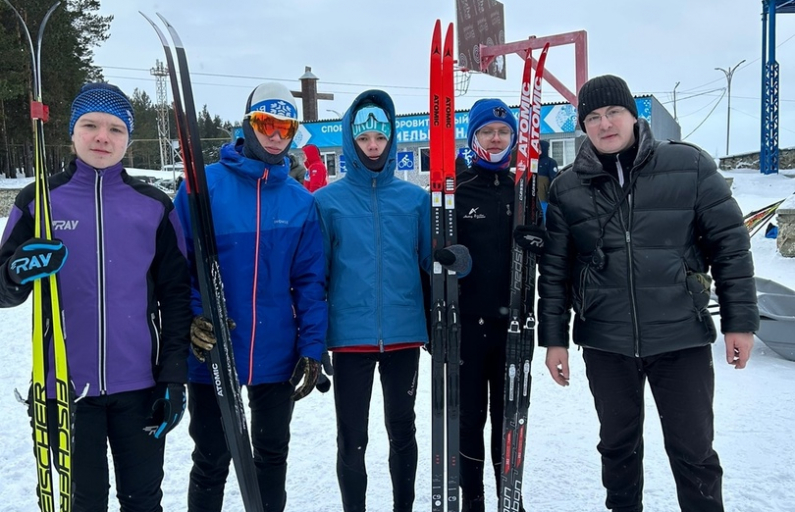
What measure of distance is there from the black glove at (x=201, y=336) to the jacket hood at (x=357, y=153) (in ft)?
2.85

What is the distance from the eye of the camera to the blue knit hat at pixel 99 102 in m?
1.98

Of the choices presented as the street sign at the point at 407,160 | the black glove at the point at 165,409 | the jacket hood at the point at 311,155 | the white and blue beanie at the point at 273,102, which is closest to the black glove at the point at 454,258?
the white and blue beanie at the point at 273,102

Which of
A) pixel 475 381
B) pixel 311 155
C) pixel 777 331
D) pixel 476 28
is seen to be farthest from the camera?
pixel 476 28

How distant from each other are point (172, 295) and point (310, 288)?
522 millimetres

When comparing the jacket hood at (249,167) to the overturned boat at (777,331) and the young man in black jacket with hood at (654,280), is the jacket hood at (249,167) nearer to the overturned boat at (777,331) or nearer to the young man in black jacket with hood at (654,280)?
the young man in black jacket with hood at (654,280)

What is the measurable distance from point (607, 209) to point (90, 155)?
192cm

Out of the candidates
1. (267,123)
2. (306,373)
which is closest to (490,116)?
(267,123)

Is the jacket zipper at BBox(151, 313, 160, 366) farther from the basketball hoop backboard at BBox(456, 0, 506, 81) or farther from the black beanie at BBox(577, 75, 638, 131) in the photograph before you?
the basketball hoop backboard at BBox(456, 0, 506, 81)

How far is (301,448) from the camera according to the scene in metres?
3.52

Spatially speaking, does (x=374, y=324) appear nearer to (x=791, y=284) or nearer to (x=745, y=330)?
(x=745, y=330)

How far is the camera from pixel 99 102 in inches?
78.3

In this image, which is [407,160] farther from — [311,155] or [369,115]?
[369,115]

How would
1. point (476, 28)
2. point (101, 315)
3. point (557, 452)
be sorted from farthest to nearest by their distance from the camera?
point (476, 28)
point (557, 452)
point (101, 315)

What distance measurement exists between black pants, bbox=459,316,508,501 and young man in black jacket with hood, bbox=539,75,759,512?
421 millimetres
